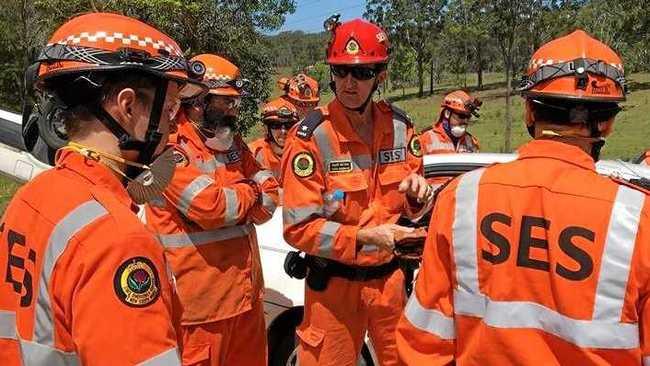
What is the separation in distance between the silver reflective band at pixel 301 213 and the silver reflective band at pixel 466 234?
51.0 inches

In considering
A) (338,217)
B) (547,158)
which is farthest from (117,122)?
(338,217)

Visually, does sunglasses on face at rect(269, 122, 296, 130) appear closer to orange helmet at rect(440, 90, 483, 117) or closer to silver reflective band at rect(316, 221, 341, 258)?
orange helmet at rect(440, 90, 483, 117)

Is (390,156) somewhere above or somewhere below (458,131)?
above

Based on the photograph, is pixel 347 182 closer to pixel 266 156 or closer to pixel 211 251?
pixel 211 251

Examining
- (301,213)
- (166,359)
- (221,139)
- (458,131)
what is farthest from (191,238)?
(458,131)

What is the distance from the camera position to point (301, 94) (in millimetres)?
7137

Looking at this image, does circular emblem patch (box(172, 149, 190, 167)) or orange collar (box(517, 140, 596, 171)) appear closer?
orange collar (box(517, 140, 596, 171))

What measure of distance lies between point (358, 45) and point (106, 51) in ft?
5.92

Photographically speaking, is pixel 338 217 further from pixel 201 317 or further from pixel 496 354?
pixel 496 354

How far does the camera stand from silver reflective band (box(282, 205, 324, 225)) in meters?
3.11

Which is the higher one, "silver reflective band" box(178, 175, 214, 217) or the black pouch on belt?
"silver reflective band" box(178, 175, 214, 217)

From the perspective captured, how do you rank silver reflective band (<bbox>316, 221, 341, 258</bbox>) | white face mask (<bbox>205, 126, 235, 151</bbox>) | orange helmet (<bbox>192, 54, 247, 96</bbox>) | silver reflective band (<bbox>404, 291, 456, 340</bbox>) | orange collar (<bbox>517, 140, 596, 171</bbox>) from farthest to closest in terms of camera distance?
orange helmet (<bbox>192, 54, 247, 96</bbox>) < white face mask (<bbox>205, 126, 235, 151</bbox>) < silver reflective band (<bbox>316, 221, 341, 258</bbox>) < silver reflective band (<bbox>404, 291, 456, 340</bbox>) < orange collar (<bbox>517, 140, 596, 171</bbox>)

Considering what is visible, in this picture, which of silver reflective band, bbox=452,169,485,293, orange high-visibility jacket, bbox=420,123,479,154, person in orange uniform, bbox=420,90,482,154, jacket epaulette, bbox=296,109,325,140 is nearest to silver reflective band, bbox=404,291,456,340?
silver reflective band, bbox=452,169,485,293

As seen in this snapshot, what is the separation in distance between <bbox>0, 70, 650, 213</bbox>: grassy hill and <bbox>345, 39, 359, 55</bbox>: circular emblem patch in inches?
332
